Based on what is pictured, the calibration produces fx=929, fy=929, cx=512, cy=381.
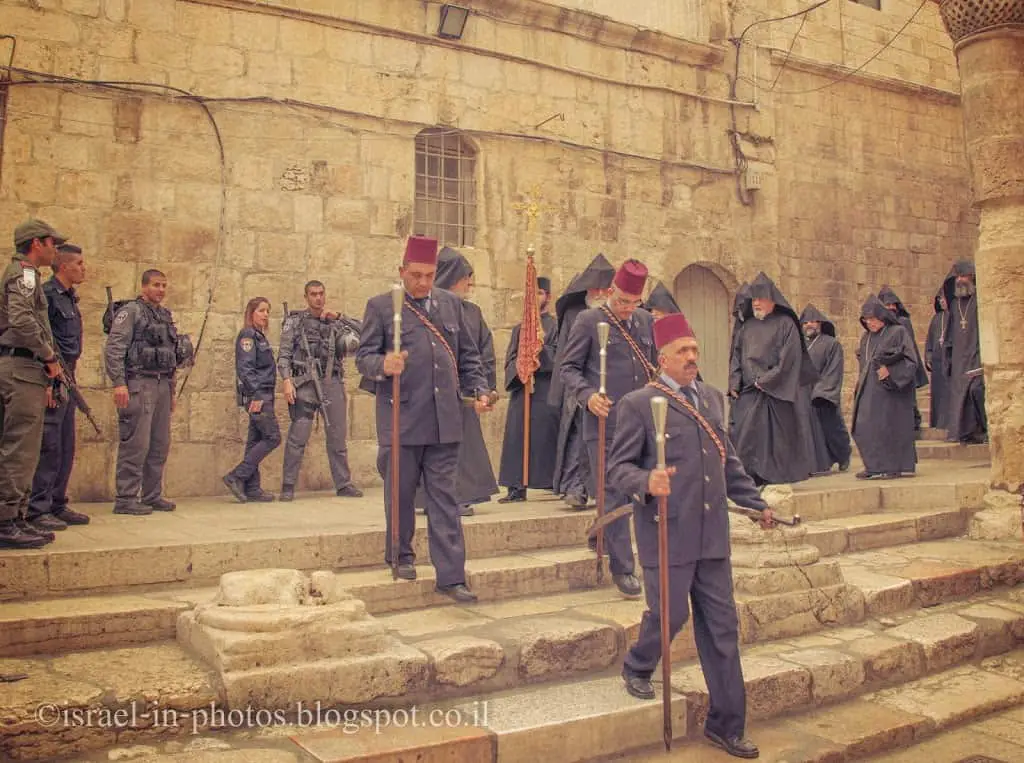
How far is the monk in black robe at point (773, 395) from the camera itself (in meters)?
8.56

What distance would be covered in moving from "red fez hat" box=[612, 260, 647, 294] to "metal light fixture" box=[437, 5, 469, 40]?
5.55 m

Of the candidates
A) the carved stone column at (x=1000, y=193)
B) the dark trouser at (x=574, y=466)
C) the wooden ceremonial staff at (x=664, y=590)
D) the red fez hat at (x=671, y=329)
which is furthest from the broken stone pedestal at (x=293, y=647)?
the carved stone column at (x=1000, y=193)

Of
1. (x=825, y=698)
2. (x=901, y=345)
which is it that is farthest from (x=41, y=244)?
(x=901, y=345)

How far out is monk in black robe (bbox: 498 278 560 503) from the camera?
8711mm

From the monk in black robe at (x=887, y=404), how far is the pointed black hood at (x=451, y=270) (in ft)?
18.0

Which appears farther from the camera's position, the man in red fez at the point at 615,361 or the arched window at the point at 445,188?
the arched window at the point at 445,188

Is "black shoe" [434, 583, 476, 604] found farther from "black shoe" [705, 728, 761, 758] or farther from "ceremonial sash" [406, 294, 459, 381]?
"black shoe" [705, 728, 761, 758]

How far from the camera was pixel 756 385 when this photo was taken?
8.61 metres

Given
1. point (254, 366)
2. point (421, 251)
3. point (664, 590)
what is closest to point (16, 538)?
point (421, 251)

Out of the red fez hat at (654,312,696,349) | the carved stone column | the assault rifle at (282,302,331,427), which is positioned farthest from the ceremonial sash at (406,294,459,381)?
the carved stone column

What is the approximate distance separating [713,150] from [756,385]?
5187mm

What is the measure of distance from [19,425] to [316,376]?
3202 millimetres

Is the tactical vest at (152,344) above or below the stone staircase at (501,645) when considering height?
above

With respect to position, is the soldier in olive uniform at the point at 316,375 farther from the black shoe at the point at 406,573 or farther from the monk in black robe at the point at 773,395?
the monk in black robe at the point at 773,395
